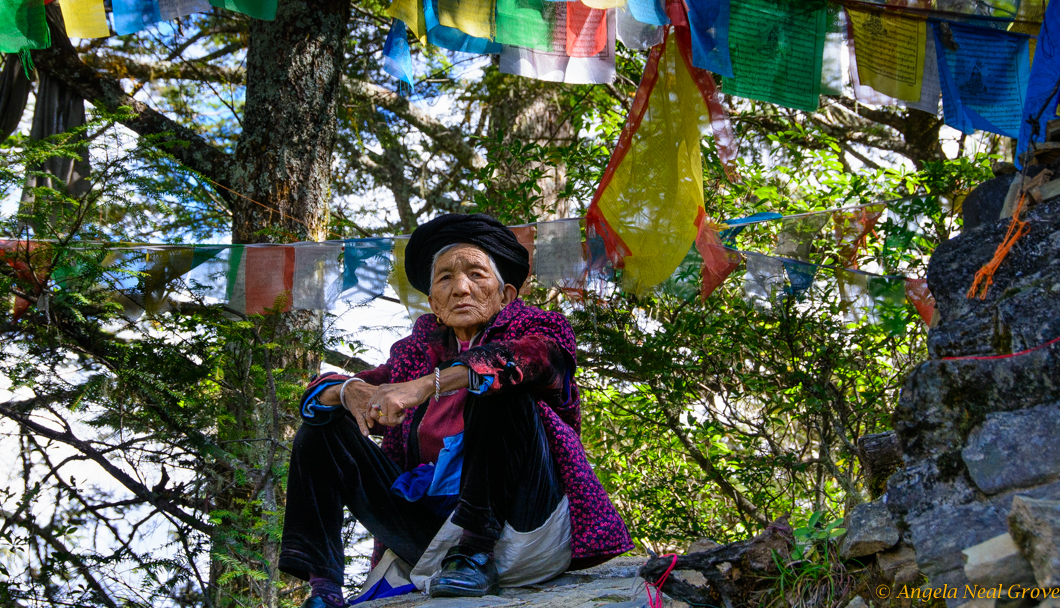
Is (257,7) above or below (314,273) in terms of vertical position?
above

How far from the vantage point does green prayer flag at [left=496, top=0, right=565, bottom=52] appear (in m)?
4.13

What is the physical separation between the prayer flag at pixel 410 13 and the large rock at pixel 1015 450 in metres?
3.13

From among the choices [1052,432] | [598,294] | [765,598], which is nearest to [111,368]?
[598,294]

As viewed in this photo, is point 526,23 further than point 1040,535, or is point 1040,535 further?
point 526,23

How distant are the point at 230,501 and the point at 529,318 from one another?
1.88 meters

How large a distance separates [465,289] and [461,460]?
0.64 meters

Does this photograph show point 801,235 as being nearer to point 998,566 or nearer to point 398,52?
point 398,52

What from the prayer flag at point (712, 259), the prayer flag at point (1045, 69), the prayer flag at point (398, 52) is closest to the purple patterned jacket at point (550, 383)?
the prayer flag at point (712, 259)

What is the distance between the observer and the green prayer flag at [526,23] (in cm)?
413

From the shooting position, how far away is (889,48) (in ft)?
13.8

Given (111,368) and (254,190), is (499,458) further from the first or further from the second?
(254,190)

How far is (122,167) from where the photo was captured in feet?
13.1

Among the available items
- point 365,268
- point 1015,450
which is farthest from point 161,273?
point 1015,450

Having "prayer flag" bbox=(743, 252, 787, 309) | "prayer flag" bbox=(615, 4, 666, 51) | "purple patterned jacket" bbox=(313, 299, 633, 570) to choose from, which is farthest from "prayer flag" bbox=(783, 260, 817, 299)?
"purple patterned jacket" bbox=(313, 299, 633, 570)
